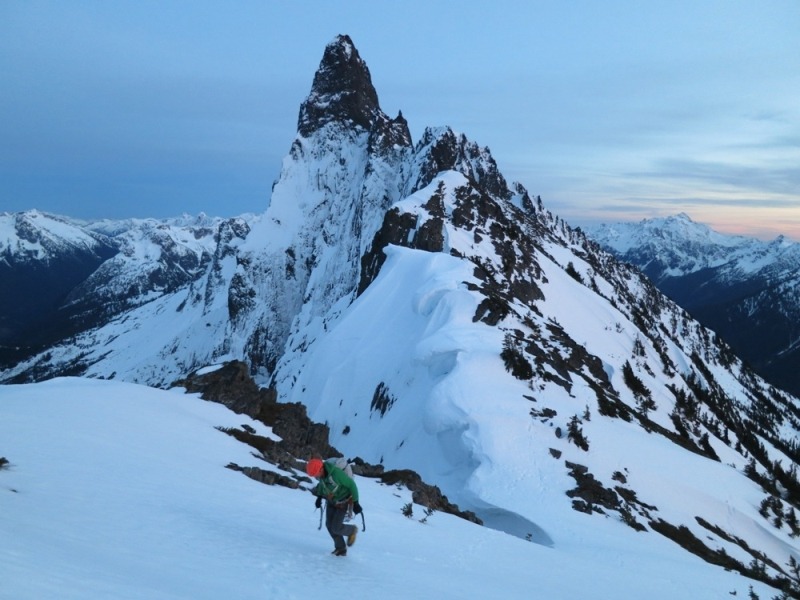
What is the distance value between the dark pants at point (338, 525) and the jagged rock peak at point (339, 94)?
13099 cm

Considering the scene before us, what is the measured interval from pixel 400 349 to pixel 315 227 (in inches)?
3969

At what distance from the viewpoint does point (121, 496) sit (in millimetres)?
→ 9906

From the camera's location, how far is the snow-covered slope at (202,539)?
648 cm

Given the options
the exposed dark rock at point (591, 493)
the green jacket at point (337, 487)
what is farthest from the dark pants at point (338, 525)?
the exposed dark rock at point (591, 493)

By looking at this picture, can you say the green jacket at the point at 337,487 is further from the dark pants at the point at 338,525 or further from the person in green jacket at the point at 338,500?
the dark pants at the point at 338,525

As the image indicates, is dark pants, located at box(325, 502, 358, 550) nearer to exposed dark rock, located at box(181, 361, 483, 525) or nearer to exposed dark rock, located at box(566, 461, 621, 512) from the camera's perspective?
exposed dark rock, located at box(181, 361, 483, 525)

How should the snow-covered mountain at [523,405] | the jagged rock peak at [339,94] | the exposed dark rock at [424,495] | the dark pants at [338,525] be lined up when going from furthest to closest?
the jagged rock peak at [339,94]
the snow-covered mountain at [523,405]
the exposed dark rock at [424,495]
the dark pants at [338,525]

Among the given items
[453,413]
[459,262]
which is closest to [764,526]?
[453,413]

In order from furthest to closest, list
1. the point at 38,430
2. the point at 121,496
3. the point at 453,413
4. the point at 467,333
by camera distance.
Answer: the point at 467,333, the point at 453,413, the point at 38,430, the point at 121,496

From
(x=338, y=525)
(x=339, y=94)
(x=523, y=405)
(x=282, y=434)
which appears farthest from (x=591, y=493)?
(x=339, y=94)

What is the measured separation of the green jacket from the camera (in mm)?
9516

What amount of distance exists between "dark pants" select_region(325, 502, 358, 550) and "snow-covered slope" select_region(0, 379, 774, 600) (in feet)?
1.06

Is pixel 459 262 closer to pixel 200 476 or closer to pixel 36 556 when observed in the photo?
pixel 200 476

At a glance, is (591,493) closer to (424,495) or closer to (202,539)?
(424,495)
